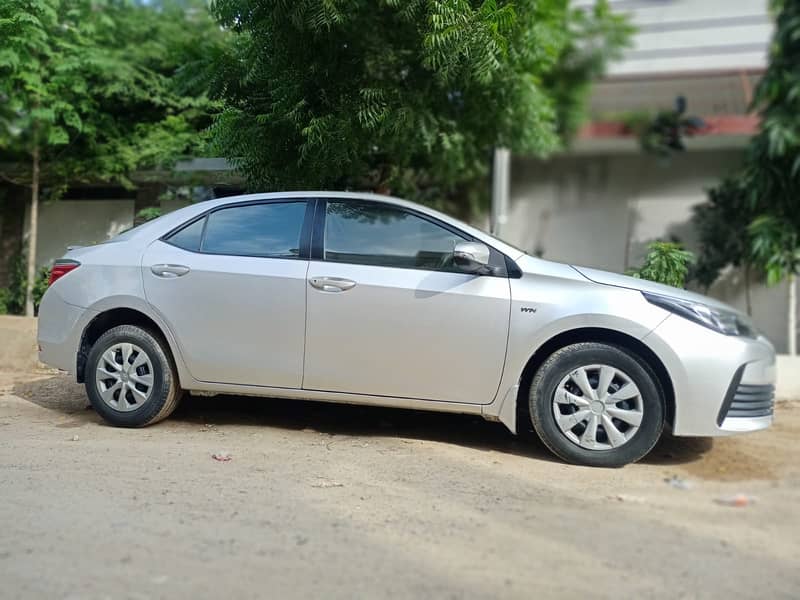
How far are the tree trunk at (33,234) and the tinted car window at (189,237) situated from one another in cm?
402

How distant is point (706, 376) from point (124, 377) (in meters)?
3.71

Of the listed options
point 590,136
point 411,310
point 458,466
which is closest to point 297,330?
point 411,310

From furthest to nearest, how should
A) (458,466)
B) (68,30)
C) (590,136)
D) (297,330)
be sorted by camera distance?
(590,136), (68,30), (297,330), (458,466)

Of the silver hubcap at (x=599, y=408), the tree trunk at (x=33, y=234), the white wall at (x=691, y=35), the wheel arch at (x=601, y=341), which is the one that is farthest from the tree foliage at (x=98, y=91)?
the white wall at (x=691, y=35)

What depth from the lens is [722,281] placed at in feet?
32.0

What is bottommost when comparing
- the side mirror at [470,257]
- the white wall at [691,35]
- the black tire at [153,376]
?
the black tire at [153,376]

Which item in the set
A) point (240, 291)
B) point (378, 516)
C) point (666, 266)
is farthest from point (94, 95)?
point (378, 516)

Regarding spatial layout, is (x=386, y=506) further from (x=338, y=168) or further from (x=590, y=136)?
(x=590, y=136)

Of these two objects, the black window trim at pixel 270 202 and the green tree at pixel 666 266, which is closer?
the black window trim at pixel 270 202

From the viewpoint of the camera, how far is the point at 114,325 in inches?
197

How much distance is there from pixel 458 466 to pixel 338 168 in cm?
306

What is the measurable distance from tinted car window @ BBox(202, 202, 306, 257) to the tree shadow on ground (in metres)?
1.31

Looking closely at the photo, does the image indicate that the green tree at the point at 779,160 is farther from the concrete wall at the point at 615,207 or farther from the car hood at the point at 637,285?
the car hood at the point at 637,285

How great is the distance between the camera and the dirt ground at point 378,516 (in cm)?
273
